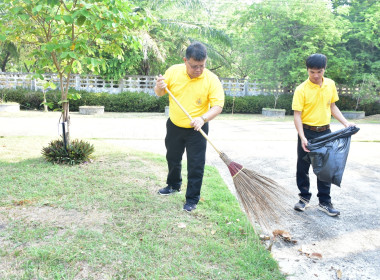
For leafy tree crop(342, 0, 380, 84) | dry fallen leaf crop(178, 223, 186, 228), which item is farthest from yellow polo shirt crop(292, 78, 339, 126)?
leafy tree crop(342, 0, 380, 84)

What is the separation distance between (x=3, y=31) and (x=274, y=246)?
15.1 feet

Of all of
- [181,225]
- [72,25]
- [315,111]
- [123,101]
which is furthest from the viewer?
[123,101]

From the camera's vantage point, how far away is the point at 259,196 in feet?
10.4

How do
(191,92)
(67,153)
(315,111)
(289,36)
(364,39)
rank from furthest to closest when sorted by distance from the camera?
(364,39) → (289,36) → (67,153) → (315,111) → (191,92)

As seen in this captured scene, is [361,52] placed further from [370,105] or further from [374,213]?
[374,213]

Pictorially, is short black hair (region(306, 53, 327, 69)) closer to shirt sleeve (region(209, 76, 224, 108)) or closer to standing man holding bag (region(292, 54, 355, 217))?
standing man holding bag (region(292, 54, 355, 217))

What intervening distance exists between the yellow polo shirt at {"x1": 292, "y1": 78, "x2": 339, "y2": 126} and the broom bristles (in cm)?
91

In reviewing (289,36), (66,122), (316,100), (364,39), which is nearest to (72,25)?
(66,122)

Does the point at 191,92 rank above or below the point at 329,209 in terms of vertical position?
above

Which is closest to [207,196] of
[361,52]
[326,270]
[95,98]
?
[326,270]

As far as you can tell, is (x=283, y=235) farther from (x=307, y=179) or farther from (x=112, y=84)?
(x=112, y=84)

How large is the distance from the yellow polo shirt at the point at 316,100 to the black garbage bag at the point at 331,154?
252 mm

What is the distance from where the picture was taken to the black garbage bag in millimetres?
3361

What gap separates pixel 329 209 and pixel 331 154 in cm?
69
